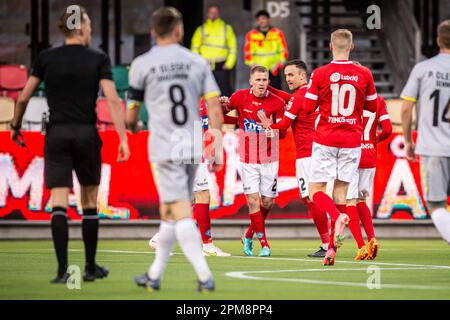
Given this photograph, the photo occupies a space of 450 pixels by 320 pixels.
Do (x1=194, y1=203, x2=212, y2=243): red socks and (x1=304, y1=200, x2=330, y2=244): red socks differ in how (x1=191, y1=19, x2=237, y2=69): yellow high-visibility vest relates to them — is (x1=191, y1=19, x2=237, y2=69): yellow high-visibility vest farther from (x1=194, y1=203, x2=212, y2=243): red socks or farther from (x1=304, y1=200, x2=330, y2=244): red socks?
(x1=304, y1=200, x2=330, y2=244): red socks

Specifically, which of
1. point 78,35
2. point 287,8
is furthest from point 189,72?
point 287,8

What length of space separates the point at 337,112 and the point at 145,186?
722cm

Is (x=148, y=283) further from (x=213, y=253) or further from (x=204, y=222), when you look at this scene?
(x=204, y=222)

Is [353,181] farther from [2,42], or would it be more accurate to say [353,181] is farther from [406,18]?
[2,42]

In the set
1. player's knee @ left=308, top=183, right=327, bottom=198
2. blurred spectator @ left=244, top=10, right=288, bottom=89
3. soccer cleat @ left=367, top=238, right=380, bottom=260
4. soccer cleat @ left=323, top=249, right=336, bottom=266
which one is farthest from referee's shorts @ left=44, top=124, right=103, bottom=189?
blurred spectator @ left=244, top=10, right=288, bottom=89

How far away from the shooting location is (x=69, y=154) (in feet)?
34.4

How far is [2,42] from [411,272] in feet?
66.8

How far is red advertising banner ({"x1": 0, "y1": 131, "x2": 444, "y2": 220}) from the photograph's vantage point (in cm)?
1952

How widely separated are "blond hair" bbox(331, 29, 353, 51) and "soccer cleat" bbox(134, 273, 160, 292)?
411cm

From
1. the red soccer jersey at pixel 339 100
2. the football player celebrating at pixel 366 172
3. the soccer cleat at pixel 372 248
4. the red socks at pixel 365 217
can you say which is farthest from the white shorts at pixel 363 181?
the red soccer jersey at pixel 339 100

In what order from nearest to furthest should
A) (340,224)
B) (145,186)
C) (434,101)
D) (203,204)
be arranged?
(434,101) → (340,224) → (203,204) → (145,186)

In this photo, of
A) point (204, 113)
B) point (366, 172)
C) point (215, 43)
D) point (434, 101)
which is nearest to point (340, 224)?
point (434, 101)

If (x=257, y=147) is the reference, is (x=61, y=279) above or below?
below
